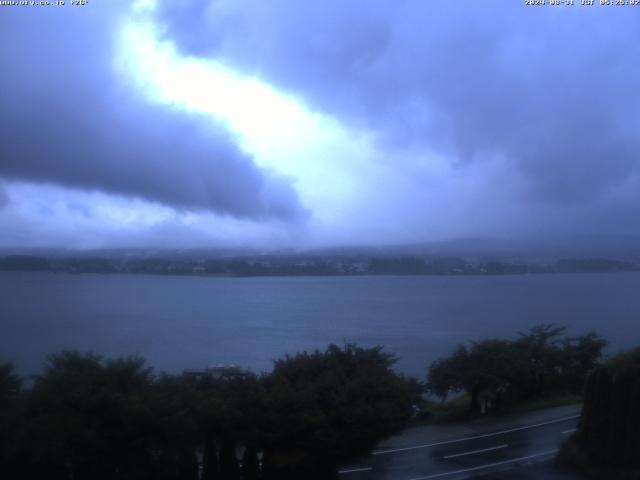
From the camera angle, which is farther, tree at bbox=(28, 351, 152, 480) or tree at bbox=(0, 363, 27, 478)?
tree at bbox=(28, 351, 152, 480)

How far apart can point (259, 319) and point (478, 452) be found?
47.3 m

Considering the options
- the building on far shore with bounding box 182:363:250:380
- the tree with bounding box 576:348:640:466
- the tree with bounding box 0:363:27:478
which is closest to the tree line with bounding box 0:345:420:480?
the tree with bounding box 0:363:27:478

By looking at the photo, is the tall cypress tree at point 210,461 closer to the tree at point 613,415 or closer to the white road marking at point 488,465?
the white road marking at point 488,465

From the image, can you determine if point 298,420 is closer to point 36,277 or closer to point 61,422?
point 61,422

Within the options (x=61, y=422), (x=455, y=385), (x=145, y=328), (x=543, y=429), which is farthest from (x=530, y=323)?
(x=61, y=422)

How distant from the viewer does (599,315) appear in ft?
226

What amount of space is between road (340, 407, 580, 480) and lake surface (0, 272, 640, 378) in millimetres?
18279

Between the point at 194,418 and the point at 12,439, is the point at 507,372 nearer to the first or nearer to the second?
the point at 194,418

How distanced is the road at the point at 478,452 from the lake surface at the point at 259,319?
60.0ft

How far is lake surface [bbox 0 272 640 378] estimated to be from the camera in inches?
1697

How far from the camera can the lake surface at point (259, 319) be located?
43.1m

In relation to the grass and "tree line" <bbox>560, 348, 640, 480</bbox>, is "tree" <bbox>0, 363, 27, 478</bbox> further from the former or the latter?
the grass

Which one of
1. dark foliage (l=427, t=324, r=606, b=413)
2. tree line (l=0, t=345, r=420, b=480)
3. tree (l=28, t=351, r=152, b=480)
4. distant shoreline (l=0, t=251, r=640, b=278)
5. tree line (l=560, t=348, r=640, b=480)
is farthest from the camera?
distant shoreline (l=0, t=251, r=640, b=278)

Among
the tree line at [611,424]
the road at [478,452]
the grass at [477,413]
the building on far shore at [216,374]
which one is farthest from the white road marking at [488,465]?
the grass at [477,413]
